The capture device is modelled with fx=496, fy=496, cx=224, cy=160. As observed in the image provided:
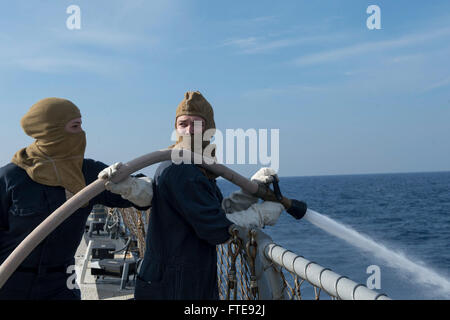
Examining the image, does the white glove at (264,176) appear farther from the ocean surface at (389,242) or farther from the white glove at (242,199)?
the ocean surface at (389,242)

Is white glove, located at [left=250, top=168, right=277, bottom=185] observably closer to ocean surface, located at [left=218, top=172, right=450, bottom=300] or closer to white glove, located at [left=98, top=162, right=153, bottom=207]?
white glove, located at [left=98, top=162, right=153, bottom=207]

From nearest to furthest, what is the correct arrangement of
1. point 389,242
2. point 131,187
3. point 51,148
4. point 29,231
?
point 131,187 → point 29,231 → point 51,148 → point 389,242

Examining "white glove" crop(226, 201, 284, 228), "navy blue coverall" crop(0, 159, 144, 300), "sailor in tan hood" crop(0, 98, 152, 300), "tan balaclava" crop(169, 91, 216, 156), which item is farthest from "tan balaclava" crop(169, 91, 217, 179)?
"navy blue coverall" crop(0, 159, 144, 300)

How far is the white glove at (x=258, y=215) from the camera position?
2910 millimetres

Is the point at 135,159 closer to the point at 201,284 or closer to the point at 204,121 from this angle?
the point at 204,121

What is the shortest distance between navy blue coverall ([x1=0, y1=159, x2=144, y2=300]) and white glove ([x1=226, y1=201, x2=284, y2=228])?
3.40 ft

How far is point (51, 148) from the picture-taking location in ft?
10.2

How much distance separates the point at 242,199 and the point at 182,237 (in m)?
0.44

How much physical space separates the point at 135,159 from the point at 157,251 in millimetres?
580

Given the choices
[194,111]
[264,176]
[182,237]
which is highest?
[194,111]

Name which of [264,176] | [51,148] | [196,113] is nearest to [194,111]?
[196,113]

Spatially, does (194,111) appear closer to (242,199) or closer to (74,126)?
(242,199)

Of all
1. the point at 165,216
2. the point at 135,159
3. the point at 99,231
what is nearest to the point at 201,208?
the point at 165,216
